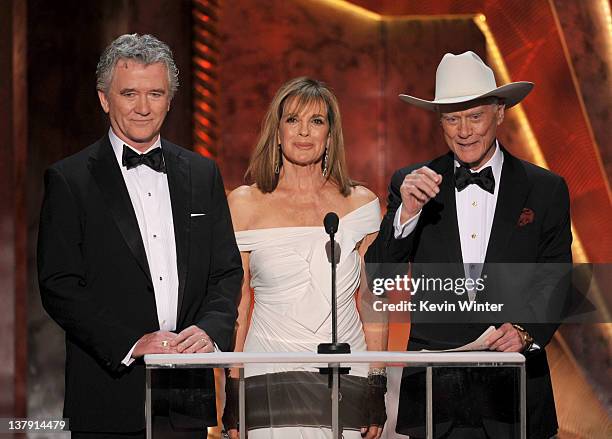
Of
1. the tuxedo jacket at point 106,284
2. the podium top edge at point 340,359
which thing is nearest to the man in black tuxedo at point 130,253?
the tuxedo jacket at point 106,284

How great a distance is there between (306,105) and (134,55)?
0.74 meters

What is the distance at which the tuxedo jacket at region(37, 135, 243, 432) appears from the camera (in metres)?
3.25

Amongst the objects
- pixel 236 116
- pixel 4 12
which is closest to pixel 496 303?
pixel 236 116

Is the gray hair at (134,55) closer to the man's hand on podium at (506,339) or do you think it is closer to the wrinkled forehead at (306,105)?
the wrinkled forehead at (306,105)

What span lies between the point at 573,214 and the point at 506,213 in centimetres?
130

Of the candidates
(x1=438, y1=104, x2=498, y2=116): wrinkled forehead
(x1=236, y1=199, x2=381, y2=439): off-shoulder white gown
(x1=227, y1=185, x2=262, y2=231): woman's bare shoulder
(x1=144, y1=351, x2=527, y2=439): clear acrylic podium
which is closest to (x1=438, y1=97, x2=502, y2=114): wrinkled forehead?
(x1=438, y1=104, x2=498, y2=116): wrinkled forehead

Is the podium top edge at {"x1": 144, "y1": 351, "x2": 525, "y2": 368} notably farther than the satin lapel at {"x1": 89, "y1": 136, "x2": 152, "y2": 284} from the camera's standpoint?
No

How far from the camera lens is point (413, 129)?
16.3 ft

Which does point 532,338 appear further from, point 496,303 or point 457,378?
point 457,378

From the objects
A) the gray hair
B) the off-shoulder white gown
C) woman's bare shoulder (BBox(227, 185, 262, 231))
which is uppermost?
the gray hair

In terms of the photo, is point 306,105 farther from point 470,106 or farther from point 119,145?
point 119,145

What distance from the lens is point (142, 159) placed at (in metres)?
3.44

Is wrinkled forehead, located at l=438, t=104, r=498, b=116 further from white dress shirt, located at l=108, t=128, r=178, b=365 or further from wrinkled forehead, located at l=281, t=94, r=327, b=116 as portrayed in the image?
white dress shirt, located at l=108, t=128, r=178, b=365

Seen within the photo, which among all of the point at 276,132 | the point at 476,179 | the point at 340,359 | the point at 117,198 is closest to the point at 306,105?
the point at 276,132
